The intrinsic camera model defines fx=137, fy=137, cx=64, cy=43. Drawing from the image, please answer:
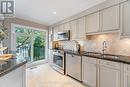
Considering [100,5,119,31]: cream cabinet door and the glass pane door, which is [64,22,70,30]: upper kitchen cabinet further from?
the glass pane door

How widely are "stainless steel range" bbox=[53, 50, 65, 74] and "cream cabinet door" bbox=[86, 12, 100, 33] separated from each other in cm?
164

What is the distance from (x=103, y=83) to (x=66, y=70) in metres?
2.13

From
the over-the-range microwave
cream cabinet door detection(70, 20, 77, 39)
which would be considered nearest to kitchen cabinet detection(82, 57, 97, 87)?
cream cabinet door detection(70, 20, 77, 39)

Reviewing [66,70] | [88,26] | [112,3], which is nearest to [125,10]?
[112,3]

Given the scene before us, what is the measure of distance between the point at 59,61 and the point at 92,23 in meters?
2.41

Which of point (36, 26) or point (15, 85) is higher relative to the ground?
point (36, 26)

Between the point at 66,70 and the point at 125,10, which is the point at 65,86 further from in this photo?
the point at 125,10

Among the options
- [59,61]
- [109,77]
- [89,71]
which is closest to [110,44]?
[89,71]

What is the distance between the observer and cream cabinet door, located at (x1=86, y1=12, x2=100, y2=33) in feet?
12.6

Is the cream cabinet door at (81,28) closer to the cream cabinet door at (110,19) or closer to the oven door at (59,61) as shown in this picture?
the cream cabinet door at (110,19)

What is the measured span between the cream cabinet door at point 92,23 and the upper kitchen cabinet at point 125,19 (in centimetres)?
84

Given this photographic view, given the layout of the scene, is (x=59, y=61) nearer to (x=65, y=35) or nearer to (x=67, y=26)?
(x=65, y=35)

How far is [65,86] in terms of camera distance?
392cm

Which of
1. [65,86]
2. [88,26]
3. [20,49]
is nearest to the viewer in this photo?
[65,86]
